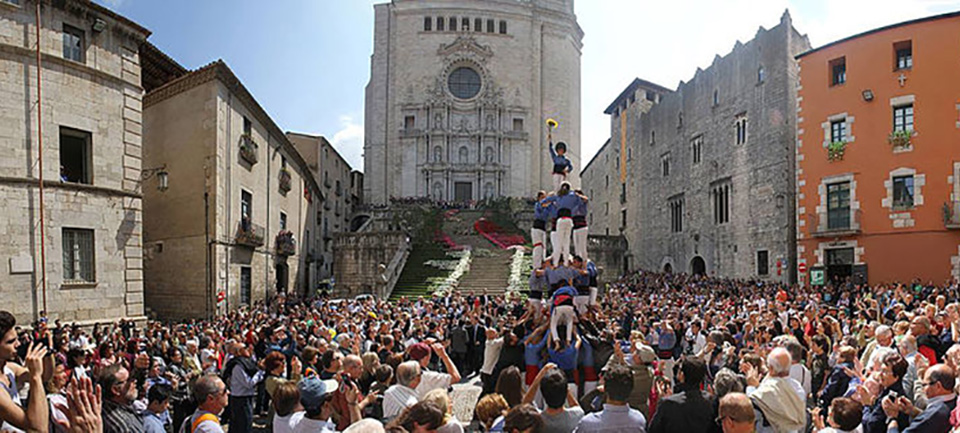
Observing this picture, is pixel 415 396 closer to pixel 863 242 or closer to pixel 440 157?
pixel 863 242

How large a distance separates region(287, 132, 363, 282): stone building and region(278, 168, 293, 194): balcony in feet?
29.7

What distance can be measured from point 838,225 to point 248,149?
84.5 ft

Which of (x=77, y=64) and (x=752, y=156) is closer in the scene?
(x=77, y=64)

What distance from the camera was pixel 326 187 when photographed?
49.1m

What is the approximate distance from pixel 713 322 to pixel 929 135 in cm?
1652

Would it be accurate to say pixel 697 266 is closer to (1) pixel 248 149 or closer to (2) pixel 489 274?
(2) pixel 489 274

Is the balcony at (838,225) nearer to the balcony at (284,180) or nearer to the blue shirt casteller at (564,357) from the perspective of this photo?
the blue shirt casteller at (564,357)

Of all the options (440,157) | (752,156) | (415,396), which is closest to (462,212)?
(440,157)

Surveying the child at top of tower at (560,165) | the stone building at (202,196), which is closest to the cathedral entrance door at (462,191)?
the stone building at (202,196)

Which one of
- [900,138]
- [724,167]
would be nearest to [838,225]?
[900,138]

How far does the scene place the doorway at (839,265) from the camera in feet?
86.0

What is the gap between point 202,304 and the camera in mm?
22453

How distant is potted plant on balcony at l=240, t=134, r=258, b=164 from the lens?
83.3ft

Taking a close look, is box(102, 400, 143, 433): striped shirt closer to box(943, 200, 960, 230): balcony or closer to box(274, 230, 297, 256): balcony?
box(274, 230, 297, 256): balcony
